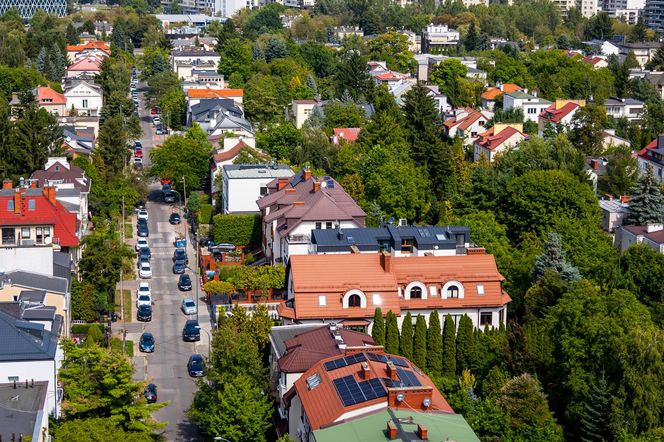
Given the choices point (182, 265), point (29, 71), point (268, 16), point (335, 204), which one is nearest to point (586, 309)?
point (335, 204)

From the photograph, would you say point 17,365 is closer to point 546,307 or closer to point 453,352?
point 453,352

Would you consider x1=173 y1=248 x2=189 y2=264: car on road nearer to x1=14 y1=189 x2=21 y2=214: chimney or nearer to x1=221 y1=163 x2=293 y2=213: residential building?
x1=221 y1=163 x2=293 y2=213: residential building

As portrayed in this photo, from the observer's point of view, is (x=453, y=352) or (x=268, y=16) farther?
(x=268, y=16)

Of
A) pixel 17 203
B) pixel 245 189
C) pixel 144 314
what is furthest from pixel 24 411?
pixel 245 189

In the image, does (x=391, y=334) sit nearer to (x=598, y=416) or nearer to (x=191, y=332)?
(x=598, y=416)

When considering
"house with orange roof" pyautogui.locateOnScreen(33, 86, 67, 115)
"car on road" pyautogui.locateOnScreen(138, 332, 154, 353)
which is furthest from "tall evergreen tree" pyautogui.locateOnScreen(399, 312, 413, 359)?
"house with orange roof" pyautogui.locateOnScreen(33, 86, 67, 115)

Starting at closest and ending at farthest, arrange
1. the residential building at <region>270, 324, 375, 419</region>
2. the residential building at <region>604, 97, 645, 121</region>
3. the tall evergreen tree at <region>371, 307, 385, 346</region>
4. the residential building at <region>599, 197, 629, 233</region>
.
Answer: the residential building at <region>270, 324, 375, 419</region>, the tall evergreen tree at <region>371, 307, 385, 346</region>, the residential building at <region>599, 197, 629, 233</region>, the residential building at <region>604, 97, 645, 121</region>
